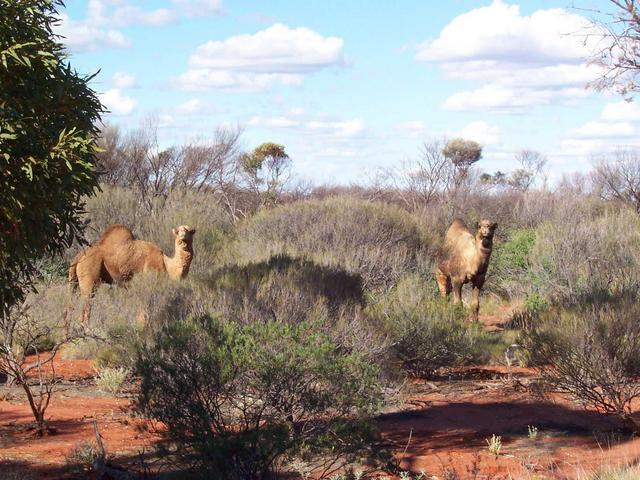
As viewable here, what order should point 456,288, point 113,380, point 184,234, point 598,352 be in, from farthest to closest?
point 456,288, point 184,234, point 113,380, point 598,352

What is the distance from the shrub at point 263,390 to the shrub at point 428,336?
6.11m

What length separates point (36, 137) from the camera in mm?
7453

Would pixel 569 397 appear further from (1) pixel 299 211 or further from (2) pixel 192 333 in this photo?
(1) pixel 299 211

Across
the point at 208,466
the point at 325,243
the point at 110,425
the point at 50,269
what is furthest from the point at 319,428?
the point at 50,269

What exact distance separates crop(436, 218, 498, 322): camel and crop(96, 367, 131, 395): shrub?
709 centimetres

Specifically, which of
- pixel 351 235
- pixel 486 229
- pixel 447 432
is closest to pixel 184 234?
pixel 486 229

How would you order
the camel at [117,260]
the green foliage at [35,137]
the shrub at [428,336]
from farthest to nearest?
the camel at [117,260] < the shrub at [428,336] < the green foliage at [35,137]

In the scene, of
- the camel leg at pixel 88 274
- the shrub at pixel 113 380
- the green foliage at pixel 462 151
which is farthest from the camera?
the green foliage at pixel 462 151

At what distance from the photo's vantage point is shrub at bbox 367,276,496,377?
50.3 ft

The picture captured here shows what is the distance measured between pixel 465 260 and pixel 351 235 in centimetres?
396

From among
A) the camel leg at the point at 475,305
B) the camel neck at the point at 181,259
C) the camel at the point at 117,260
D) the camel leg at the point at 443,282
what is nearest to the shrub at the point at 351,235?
the camel leg at the point at 443,282

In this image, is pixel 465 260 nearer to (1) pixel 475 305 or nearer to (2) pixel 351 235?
(1) pixel 475 305

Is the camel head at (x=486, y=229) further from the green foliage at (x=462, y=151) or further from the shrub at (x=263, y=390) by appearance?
the green foliage at (x=462, y=151)

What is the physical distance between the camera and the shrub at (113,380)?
13.4 m
